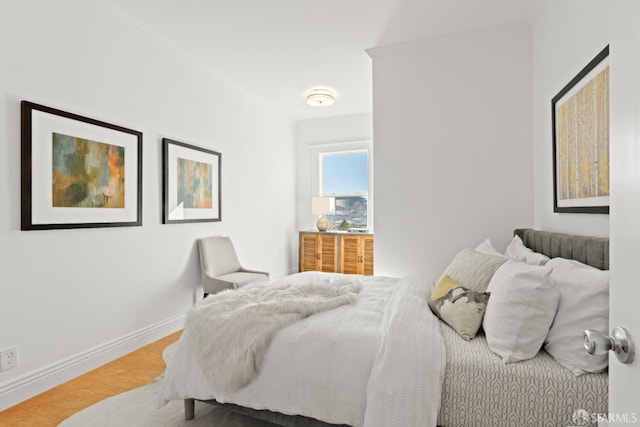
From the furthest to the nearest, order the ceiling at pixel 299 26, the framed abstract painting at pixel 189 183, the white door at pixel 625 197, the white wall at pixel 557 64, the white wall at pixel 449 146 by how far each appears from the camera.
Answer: the framed abstract painting at pixel 189 183
the white wall at pixel 449 146
the ceiling at pixel 299 26
the white wall at pixel 557 64
the white door at pixel 625 197

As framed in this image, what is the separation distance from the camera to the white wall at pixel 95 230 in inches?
83.7

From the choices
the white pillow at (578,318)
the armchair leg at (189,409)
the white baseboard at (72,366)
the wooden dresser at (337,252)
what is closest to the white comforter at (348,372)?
the armchair leg at (189,409)

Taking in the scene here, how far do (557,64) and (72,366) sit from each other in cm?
409

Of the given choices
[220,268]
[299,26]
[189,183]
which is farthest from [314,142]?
[220,268]

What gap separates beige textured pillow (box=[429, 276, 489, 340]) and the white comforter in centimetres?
9

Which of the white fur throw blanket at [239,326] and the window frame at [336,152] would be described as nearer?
the white fur throw blanket at [239,326]

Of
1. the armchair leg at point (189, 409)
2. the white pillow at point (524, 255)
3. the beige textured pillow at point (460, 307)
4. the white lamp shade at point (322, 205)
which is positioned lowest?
the armchair leg at point (189, 409)

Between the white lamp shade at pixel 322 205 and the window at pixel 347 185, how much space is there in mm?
343

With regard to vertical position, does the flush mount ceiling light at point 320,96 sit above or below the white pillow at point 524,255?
above

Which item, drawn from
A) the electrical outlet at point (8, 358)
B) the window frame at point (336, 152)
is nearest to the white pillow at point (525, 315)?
the electrical outlet at point (8, 358)

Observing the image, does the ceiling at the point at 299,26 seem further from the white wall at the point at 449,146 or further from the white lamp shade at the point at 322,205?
the white lamp shade at the point at 322,205

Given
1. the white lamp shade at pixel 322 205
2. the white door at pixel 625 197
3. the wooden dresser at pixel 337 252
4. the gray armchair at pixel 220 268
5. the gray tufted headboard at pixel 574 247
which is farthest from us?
the white lamp shade at pixel 322 205

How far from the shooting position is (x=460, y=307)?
1.76 m

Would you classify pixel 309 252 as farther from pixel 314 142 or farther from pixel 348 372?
pixel 348 372
